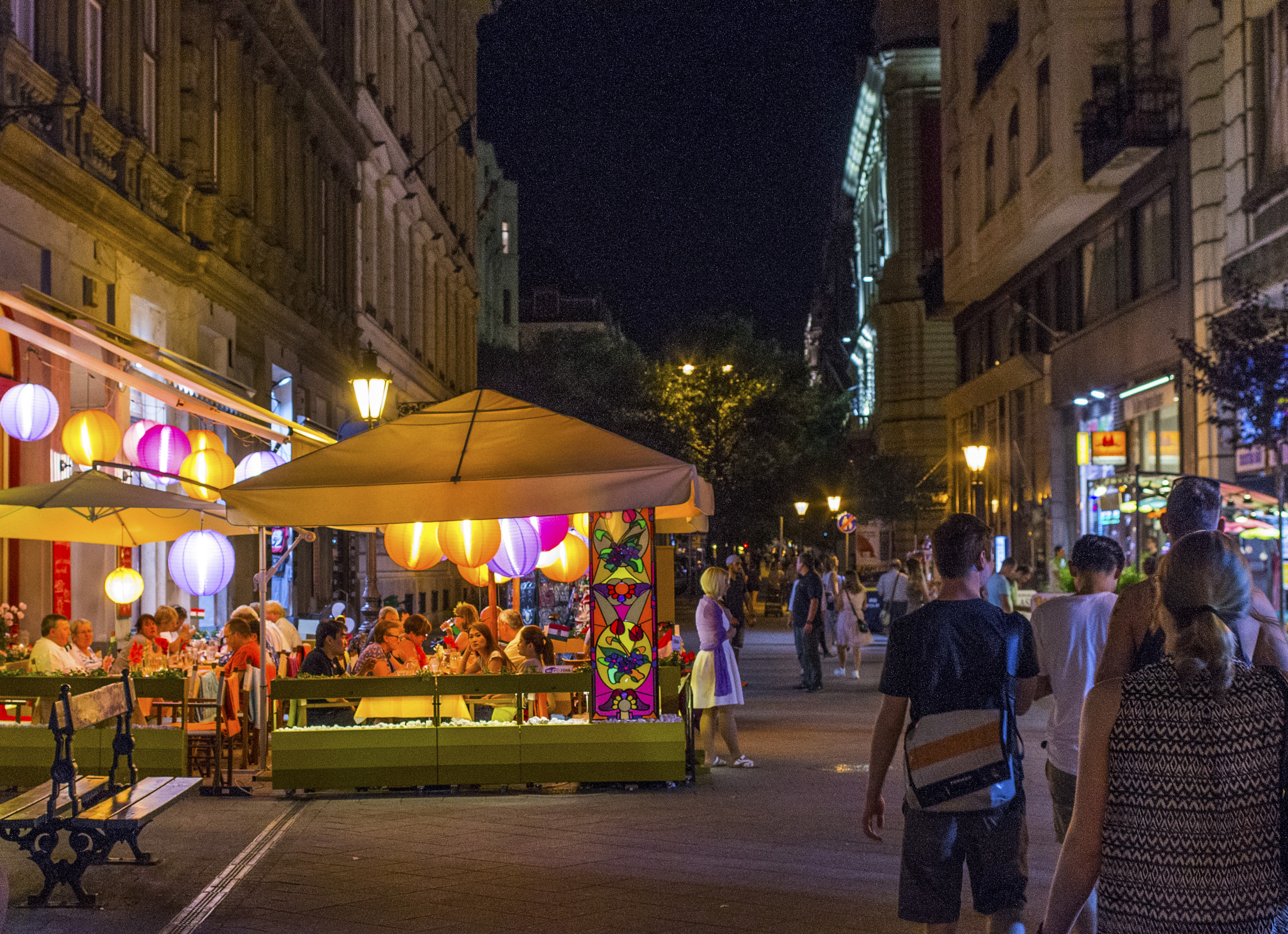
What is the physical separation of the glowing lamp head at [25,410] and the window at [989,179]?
29.6 metres

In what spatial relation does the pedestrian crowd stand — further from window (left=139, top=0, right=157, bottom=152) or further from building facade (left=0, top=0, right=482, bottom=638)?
window (left=139, top=0, right=157, bottom=152)

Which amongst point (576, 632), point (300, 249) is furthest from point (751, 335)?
point (576, 632)

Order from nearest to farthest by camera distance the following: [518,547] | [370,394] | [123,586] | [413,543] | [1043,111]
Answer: [413,543]
[518,547]
[123,586]
[370,394]
[1043,111]

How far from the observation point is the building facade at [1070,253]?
27.3 meters

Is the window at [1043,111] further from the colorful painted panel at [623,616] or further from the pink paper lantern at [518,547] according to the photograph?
the colorful painted panel at [623,616]

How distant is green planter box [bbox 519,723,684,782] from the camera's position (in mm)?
11516

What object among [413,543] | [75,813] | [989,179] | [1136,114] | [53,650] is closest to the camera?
[75,813]

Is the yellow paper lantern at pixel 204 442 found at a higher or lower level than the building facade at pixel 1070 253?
lower

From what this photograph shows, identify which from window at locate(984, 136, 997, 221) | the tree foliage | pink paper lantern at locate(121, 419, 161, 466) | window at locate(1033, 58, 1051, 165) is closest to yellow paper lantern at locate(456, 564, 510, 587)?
pink paper lantern at locate(121, 419, 161, 466)

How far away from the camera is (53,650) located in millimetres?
13242

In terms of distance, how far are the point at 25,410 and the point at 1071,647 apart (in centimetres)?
999

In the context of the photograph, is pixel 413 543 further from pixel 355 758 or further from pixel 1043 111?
pixel 1043 111

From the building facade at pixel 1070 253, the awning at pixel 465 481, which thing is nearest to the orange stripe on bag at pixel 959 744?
the awning at pixel 465 481

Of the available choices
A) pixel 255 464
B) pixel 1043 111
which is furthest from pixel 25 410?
Result: pixel 1043 111
